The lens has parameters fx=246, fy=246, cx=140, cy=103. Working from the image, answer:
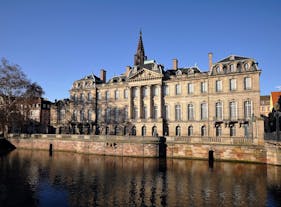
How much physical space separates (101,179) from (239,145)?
749 inches

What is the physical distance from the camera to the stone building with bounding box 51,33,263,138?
4122 cm

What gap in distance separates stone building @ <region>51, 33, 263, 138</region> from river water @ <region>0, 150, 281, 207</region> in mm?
11335

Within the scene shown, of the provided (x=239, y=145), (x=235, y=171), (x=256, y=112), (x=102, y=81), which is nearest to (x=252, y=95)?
(x=256, y=112)

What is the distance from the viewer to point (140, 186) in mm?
19109

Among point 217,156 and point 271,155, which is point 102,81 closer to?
point 217,156

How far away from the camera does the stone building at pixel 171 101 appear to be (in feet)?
135

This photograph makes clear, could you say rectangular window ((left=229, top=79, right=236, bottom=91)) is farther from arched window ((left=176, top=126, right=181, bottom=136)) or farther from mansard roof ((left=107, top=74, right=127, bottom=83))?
mansard roof ((left=107, top=74, right=127, bottom=83))

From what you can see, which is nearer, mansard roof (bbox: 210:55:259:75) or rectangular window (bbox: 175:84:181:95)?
mansard roof (bbox: 210:55:259:75)

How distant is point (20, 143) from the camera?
160 feet

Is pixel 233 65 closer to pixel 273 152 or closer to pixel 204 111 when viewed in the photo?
pixel 204 111

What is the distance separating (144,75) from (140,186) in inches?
1282

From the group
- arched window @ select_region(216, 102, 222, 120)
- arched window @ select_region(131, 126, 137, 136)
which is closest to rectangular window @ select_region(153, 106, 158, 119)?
arched window @ select_region(131, 126, 137, 136)

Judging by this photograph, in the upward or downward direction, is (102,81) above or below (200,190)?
above

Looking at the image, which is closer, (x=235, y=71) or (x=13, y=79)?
(x=235, y=71)
